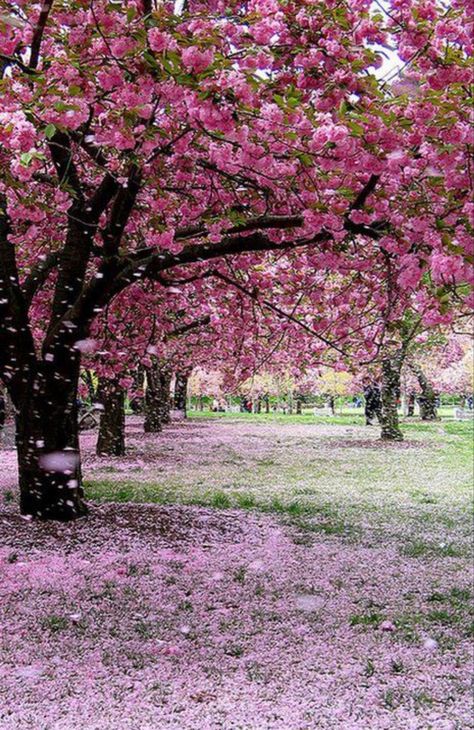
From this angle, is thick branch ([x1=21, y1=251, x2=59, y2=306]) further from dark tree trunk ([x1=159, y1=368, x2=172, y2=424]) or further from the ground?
→ dark tree trunk ([x1=159, y1=368, x2=172, y2=424])

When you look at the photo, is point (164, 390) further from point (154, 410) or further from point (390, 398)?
point (390, 398)

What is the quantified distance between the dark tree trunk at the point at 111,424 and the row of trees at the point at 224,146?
23.7ft

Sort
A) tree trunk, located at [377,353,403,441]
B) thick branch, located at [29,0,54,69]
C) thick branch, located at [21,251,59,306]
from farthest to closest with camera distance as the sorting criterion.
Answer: tree trunk, located at [377,353,403,441]
thick branch, located at [21,251,59,306]
thick branch, located at [29,0,54,69]

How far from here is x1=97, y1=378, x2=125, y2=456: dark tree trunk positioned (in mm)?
14633

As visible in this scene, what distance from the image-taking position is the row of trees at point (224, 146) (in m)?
3.69

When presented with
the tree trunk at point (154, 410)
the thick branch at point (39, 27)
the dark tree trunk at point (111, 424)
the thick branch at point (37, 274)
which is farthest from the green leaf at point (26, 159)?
the tree trunk at point (154, 410)

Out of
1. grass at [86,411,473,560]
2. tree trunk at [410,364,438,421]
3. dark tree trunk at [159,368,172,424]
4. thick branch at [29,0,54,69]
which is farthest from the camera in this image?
tree trunk at [410,364,438,421]

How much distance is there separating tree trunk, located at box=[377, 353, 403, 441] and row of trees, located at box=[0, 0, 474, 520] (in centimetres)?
1322

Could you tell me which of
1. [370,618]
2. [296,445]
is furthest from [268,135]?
[296,445]

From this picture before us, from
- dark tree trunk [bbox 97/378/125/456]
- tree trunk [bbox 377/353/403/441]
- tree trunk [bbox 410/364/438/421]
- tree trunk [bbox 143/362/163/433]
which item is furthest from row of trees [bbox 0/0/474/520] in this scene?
tree trunk [bbox 410/364/438/421]

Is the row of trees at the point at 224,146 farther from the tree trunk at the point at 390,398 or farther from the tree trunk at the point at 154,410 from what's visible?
the tree trunk at the point at 154,410

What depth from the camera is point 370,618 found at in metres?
5.05

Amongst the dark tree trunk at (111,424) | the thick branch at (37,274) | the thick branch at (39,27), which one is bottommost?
the dark tree trunk at (111,424)

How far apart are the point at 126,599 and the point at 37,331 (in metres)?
6.10
